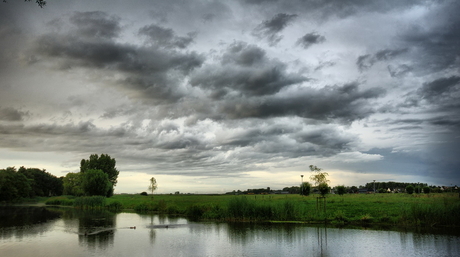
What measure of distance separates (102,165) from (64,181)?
23.8m

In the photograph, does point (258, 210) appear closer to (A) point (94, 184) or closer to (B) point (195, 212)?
(B) point (195, 212)

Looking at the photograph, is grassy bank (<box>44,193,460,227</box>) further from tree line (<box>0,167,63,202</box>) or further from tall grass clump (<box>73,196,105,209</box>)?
tree line (<box>0,167,63,202</box>)

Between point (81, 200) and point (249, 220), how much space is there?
190ft

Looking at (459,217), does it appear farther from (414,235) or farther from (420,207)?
(414,235)

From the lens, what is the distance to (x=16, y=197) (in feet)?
326

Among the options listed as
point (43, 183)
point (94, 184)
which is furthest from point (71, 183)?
point (94, 184)

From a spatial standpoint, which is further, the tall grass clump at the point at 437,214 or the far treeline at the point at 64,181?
the far treeline at the point at 64,181

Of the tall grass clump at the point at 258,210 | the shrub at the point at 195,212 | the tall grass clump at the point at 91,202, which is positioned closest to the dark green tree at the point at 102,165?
the tall grass clump at the point at 91,202

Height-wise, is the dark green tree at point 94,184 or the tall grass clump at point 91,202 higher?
the dark green tree at point 94,184

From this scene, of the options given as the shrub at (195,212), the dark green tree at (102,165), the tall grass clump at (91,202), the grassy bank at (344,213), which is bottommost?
the tall grass clump at (91,202)

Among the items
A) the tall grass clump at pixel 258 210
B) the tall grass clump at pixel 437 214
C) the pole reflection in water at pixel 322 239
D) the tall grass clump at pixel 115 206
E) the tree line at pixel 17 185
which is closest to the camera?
the pole reflection in water at pixel 322 239

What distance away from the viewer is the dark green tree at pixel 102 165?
126 m

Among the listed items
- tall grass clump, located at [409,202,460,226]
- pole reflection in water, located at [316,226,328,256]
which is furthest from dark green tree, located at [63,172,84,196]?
tall grass clump, located at [409,202,460,226]

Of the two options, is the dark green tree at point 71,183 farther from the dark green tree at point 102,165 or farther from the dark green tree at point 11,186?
the dark green tree at point 11,186
